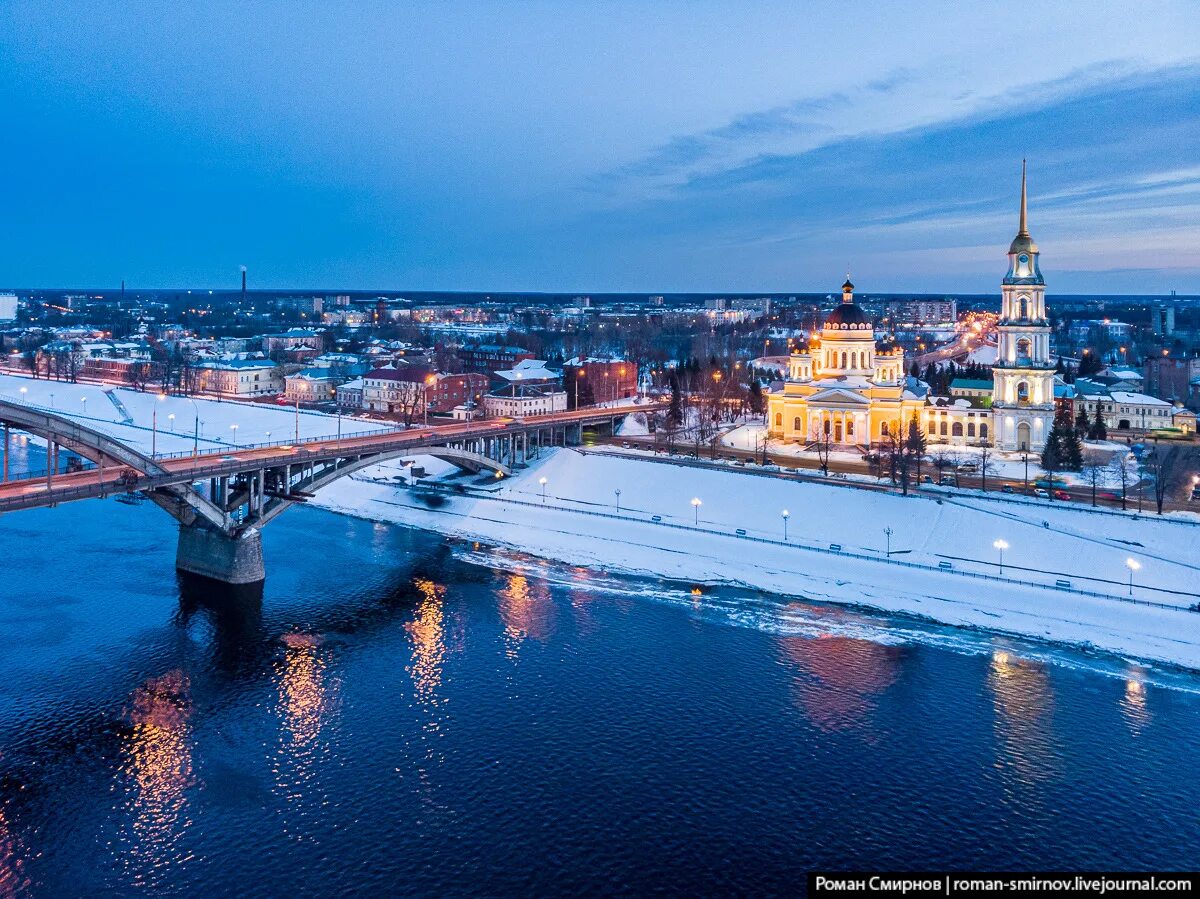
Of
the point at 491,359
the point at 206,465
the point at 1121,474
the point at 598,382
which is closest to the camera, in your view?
the point at 206,465

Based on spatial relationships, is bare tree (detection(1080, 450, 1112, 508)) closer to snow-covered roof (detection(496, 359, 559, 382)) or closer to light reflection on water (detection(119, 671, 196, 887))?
light reflection on water (detection(119, 671, 196, 887))

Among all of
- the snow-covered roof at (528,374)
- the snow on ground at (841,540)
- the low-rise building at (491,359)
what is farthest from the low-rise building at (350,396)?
the snow on ground at (841,540)

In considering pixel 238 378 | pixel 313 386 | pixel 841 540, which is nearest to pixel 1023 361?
pixel 841 540

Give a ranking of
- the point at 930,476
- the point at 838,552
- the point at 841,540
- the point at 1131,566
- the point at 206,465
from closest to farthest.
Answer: the point at 1131,566
the point at 206,465
the point at 838,552
the point at 841,540
the point at 930,476

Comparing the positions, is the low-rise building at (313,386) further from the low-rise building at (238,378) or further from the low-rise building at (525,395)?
the low-rise building at (525,395)

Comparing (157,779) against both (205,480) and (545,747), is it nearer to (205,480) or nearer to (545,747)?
(545,747)

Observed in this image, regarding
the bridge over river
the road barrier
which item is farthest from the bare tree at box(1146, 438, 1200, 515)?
the bridge over river
